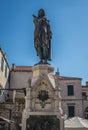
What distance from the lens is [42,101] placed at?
14.0m

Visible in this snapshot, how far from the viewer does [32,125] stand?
1338 cm

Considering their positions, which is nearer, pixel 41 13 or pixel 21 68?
pixel 41 13

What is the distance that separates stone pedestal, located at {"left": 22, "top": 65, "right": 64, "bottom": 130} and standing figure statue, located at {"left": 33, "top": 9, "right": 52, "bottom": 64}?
146 cm

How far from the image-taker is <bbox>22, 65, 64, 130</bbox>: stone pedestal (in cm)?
1352

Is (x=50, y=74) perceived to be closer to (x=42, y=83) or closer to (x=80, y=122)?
(x=42, y=83)

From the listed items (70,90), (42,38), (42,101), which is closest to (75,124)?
(42,101)

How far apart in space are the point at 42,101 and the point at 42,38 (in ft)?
13.2

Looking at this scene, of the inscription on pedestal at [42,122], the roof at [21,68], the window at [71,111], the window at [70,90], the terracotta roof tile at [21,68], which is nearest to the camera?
the inscription on pedestal at [42,122]

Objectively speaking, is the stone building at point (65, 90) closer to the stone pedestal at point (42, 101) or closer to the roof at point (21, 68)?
the roof at point (21, 68)

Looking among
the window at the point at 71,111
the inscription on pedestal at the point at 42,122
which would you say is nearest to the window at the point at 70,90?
the window at the point at 71,111

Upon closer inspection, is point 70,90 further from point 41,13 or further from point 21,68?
point 41,13

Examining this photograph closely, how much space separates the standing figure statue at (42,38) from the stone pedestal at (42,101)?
57.6 inches

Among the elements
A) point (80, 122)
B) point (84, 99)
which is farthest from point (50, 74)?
point (84, 99)

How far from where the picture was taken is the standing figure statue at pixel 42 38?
15797 mm
